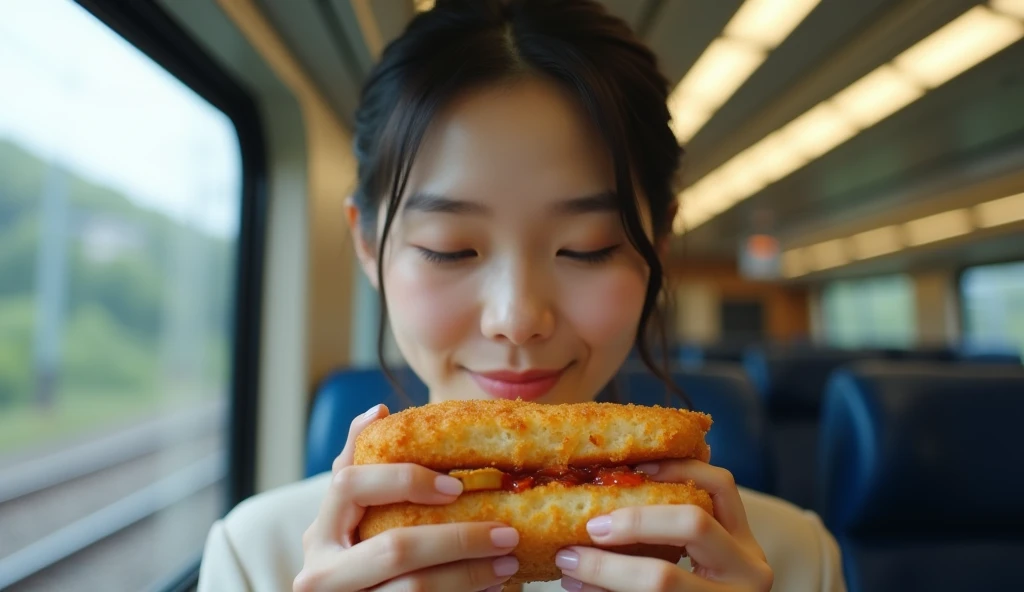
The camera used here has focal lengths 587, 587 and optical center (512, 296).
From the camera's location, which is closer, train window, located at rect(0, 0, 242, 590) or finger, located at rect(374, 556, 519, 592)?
finger, located at rect(374, 556, 519, 592)

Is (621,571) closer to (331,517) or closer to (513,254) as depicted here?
(331,517)

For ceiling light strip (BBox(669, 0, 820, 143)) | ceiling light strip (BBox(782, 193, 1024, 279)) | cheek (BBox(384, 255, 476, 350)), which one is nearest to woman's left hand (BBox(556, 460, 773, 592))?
cheek (BBox(384, 255, 476, 350))

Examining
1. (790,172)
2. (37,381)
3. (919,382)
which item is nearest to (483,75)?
(37,381)

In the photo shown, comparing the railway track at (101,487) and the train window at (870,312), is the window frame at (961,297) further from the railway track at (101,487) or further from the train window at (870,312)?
the railway track at (101,487)

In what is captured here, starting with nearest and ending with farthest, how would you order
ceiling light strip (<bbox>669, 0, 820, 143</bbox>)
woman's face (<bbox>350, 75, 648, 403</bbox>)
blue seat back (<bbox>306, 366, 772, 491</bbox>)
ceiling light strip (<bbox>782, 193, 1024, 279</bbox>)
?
woman's face (<bbox>350, 75, 648, 403</bbox>), blue seat back (<bbox>306, 366, 772, 491</bbox>), ceiling light strip (<bbox>669, 0, 820, 143</bbox>), ceiling light strip (<bbox>782, 193, 1024, 279</bbox>)

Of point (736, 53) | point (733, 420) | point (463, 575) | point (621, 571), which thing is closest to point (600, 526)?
point (621, 571)

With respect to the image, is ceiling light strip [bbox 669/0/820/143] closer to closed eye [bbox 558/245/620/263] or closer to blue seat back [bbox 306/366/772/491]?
blue seat back [bbox 306/366/772/491]

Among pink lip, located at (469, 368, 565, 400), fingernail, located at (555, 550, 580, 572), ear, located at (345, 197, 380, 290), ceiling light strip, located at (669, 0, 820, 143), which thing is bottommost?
fingernail, located at (555, 550, 580, 572)
